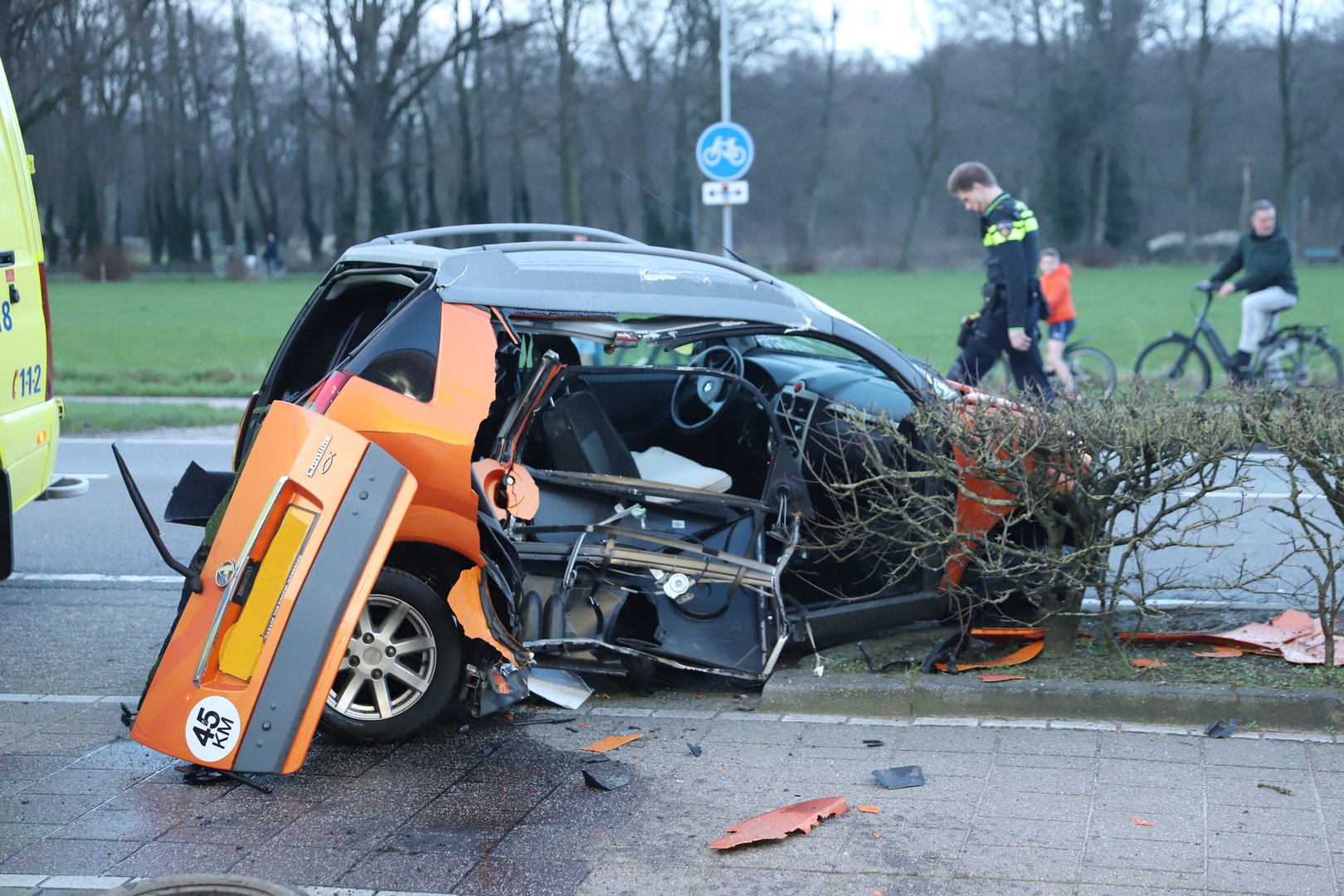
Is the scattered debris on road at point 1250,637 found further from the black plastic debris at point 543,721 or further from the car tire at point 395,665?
the car tire at point 395,665

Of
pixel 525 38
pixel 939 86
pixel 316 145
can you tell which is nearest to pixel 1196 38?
pixel 939 86

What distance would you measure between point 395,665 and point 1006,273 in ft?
17.4

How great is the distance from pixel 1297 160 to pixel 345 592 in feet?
206

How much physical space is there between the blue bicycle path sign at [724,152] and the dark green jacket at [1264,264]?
4943mm

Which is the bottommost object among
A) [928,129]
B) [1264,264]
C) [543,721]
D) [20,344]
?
[543,721]

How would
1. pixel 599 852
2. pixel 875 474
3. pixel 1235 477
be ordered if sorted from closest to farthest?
1. pixel 599 852
2. pixel 1235 477
3. pixel 875 474

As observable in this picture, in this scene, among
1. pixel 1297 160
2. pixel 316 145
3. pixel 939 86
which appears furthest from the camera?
pixel 316 145

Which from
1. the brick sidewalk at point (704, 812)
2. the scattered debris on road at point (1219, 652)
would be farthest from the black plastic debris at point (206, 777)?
the scattered debris on road at point (1219, 652)

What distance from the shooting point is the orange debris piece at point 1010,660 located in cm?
511

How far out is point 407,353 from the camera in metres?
4.55

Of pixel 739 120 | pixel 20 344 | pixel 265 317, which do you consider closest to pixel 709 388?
pixel 20 344

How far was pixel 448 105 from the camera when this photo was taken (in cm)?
6919

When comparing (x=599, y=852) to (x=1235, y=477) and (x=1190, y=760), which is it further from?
(x=1235, y=477)

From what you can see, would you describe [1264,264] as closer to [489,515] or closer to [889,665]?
[889,665]
